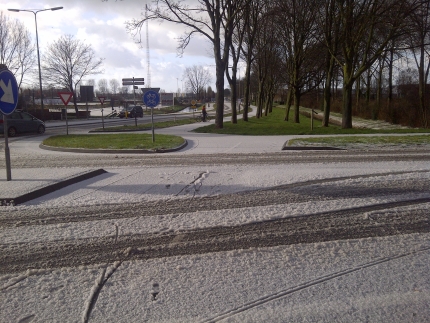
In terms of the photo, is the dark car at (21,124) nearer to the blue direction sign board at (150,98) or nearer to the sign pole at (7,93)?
the blue direction sign board at (150,98)

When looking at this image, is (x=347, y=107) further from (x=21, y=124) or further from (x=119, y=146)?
(x=21, y=124)

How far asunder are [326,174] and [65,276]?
6899 millimetres

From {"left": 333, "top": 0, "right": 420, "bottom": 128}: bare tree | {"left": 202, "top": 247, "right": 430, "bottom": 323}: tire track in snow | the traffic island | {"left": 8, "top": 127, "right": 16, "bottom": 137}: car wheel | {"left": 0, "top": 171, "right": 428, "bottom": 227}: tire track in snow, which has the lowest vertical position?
{"left": 202, "top": 247, "right": 430, "bottom": 323}: tire track in snow

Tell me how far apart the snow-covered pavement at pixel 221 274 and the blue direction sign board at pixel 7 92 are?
7.65 ft

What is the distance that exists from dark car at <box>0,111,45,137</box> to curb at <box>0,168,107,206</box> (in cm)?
1749

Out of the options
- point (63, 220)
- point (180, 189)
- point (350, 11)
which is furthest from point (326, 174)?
point (350, 11)

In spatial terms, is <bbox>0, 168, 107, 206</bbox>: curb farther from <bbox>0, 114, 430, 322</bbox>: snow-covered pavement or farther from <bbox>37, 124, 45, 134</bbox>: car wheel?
<bbox>37, 124, 45, 134</bbox>: car wheel

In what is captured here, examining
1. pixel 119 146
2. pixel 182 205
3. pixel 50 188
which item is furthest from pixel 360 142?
pixel 50 188

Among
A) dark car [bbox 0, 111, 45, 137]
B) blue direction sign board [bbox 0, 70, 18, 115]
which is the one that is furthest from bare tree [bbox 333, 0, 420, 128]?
dark car [bbox 0, 111, 45, 137]

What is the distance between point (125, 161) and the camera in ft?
43.5

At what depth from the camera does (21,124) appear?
2589 cm

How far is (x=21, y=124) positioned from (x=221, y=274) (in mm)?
24996

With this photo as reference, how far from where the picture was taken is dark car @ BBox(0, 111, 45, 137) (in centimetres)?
2522

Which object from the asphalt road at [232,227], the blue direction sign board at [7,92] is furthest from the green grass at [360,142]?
the blue direction sign board at [7,92]
